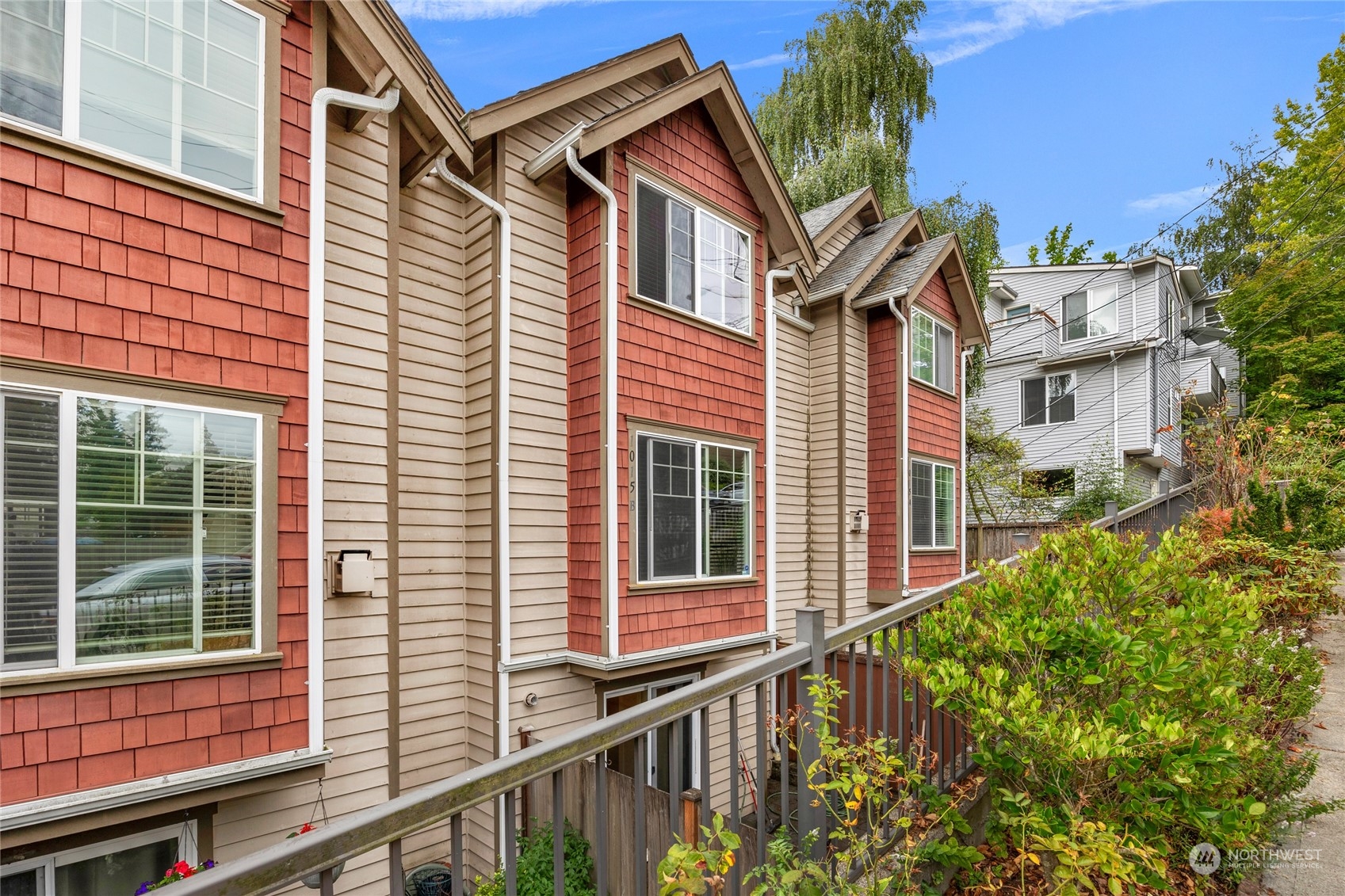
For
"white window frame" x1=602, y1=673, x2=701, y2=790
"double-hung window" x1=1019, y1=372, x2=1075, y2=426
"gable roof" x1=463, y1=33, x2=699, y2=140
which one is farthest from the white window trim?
"double-hung window" x1=1019, y1=372, x2=1075, y2=426

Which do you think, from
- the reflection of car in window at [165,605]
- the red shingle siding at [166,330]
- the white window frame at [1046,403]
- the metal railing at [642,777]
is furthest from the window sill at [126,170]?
the white window frame at [1046,403]

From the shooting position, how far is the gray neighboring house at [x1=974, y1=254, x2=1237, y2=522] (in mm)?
19328

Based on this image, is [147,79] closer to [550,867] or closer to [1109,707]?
[550,867]

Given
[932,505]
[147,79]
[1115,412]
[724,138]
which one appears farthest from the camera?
[1115,412]

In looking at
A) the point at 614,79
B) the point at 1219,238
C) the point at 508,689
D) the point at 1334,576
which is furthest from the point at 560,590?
the point at 1219,238

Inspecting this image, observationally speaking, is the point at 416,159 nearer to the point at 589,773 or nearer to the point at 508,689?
the point at 508,689

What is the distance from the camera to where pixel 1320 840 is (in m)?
3.04

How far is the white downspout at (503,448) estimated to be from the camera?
19.5 feet

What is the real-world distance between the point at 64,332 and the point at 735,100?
6.51 meters

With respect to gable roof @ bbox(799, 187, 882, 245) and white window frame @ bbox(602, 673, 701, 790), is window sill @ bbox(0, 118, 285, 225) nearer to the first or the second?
white window frame @ bbox(602, 673, 701, 790)

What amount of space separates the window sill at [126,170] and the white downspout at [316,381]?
298 millimetres

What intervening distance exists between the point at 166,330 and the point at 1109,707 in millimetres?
5033

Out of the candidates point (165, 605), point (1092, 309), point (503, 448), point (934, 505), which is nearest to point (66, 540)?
point (165, 605)

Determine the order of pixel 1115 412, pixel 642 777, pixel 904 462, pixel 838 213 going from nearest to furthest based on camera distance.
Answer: pixel 642 777 → pixel 904 462 → pixel 838 213 → pixel 1115 412
